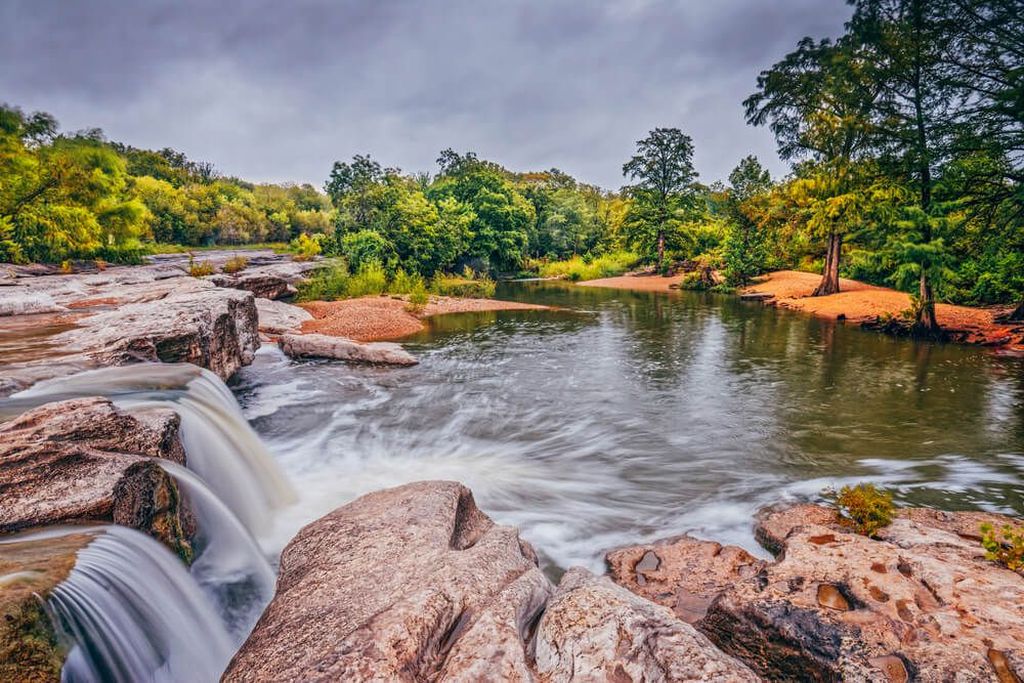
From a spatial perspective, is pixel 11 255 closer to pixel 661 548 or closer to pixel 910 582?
pixel 661 548

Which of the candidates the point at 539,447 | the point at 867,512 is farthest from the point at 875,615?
the point at 539,447

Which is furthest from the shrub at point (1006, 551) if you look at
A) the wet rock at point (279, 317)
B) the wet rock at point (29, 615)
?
the wet rock at point (279, 317)

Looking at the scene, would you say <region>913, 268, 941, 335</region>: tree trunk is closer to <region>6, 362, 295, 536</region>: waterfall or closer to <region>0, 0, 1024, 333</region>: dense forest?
<region>0, 0, 1024, 333</region>: dense forest

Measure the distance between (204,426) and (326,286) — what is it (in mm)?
18310

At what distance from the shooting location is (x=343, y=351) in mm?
12344

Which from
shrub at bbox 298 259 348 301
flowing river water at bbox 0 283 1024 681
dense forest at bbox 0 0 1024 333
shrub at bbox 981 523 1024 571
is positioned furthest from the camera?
shrub at bbox 298 259 348 301

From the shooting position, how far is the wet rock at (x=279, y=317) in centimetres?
1518

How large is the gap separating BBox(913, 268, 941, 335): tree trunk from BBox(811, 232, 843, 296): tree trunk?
9530 mm

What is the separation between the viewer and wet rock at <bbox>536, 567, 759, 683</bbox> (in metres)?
2.00

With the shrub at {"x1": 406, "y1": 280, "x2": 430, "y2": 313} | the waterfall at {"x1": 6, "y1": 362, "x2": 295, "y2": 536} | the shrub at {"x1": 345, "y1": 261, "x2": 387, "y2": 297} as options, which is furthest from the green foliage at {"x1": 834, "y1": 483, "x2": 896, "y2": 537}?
the shrub at {"x1": 345, "y1": 261, "x2": 387, "y2": 297}

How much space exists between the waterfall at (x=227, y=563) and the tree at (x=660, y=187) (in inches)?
1661

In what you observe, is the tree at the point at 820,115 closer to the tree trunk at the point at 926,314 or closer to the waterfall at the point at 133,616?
the tree trunk at the point at 926,314

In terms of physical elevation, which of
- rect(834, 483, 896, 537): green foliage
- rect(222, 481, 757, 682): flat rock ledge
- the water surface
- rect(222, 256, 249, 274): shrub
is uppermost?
rect(222, 256, 249, 274): shrub

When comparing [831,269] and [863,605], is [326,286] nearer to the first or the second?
[863,605]
